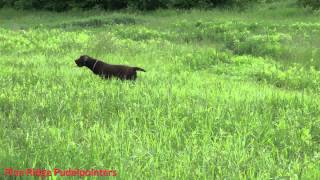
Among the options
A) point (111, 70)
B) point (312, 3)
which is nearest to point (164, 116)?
point (111, 70)

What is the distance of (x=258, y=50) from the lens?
13.9 meters

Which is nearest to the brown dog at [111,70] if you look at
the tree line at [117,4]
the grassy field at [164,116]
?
the grassy field at [164,116]

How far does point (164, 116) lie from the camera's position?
5793mm

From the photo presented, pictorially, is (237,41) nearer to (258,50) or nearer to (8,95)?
(258,50)

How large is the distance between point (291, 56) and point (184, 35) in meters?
5.93

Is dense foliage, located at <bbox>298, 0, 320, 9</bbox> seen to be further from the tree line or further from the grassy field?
the grassy field

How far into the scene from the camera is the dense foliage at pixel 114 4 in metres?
28.8

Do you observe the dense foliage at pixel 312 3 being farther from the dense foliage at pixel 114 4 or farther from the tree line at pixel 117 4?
the dense foliage at pixel 114 4

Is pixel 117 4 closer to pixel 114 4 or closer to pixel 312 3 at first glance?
pixel 114 4

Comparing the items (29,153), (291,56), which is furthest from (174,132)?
(291,56)

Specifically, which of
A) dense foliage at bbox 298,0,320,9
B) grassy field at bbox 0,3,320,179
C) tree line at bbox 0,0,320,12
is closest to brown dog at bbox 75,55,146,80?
grassy field at bbox 0,3,320,179

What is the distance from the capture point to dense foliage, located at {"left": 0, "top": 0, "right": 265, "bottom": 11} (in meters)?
28.8

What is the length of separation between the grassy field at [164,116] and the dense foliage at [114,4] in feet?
52.9

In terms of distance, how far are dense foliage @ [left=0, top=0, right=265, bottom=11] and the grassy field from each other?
52.9ft
